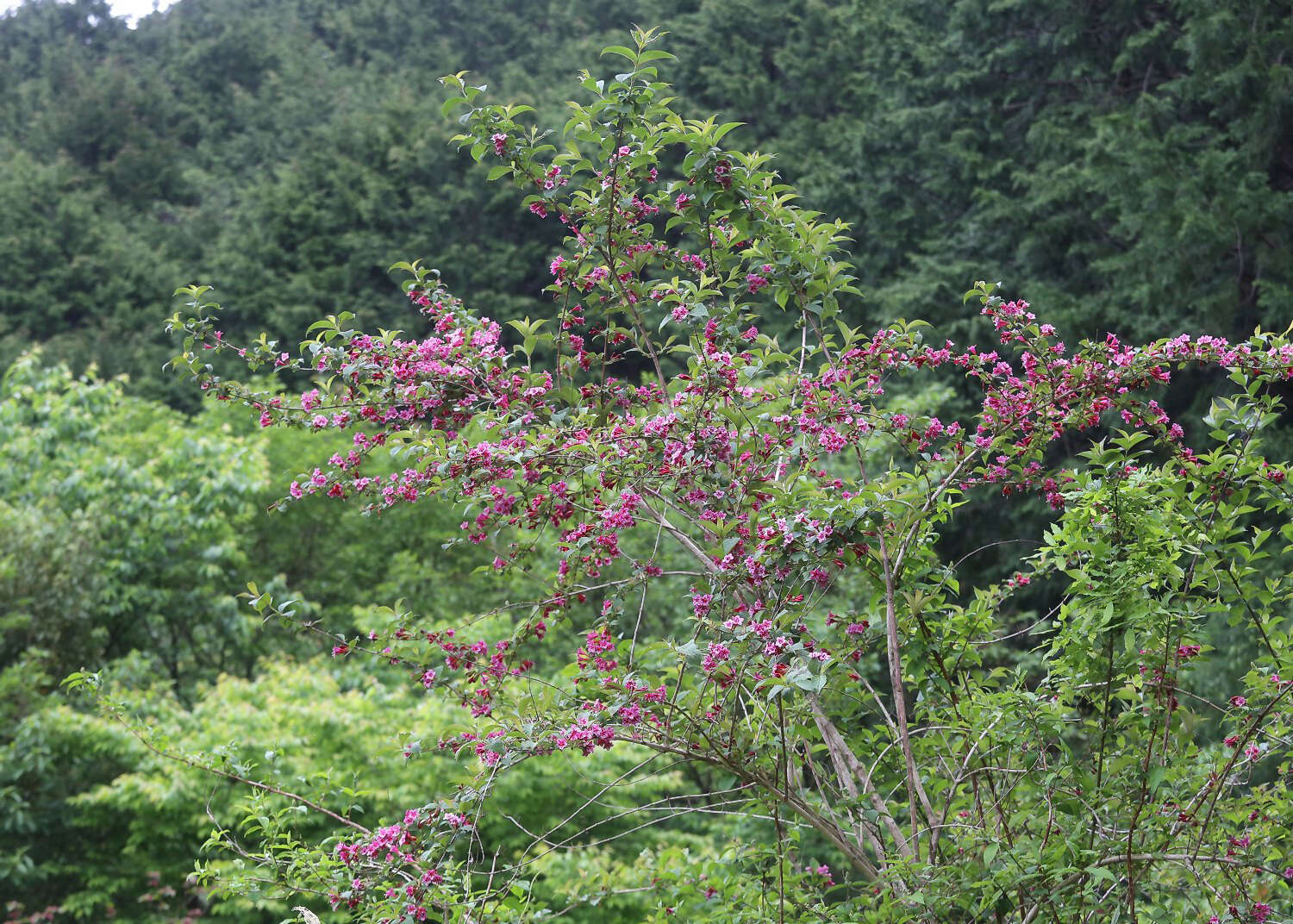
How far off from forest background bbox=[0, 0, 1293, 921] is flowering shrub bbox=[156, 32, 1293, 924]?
1.13 feet

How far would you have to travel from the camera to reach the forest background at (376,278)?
22.4ft

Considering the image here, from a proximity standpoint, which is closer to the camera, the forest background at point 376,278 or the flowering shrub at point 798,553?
the flowering shrub at point 798,553

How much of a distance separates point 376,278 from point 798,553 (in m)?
15.4

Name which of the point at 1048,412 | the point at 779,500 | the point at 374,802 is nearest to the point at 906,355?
the point at 1048,412

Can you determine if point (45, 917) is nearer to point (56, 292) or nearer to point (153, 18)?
point (56, 292)

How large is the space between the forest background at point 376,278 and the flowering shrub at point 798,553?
345 mm

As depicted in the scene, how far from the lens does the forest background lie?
6.83m

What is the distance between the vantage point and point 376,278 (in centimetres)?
A: 1658

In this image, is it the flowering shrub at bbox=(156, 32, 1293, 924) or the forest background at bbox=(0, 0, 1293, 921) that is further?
the forest background at bbox=(0, 0, 1293, 921)

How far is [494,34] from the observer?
21.9 m

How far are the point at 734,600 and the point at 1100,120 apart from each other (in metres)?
7.60

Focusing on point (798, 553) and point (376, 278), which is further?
point (376, 278)

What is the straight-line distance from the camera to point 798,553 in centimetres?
195

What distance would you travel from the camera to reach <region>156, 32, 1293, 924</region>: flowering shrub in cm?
192
